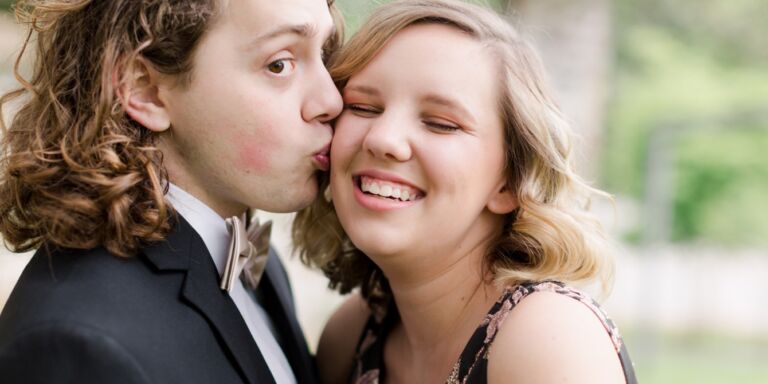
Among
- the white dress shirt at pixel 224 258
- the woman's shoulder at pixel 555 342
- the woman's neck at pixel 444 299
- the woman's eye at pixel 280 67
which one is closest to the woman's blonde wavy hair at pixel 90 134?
the white dress shirt at pixel 224 258

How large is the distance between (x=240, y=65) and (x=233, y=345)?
0.81 meters

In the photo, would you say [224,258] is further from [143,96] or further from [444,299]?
[444,299]

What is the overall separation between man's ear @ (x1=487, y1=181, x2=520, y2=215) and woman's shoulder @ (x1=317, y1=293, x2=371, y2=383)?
0.81 metres

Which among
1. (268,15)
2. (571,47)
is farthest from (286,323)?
(571,47)

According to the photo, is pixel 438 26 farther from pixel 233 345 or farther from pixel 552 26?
pixel 552 26

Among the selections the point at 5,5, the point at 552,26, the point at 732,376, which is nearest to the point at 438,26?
the point at 552,26

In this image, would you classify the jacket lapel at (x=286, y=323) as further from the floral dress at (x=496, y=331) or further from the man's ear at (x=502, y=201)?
the man's ear at (x=502, y=201)

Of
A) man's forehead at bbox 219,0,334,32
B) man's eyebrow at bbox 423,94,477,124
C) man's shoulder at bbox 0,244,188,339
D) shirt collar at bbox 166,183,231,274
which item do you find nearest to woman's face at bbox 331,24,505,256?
man's eyebrow at bbox 423,94,477,124

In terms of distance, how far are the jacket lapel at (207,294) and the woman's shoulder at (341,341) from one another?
31.6 inches

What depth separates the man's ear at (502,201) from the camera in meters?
2.91

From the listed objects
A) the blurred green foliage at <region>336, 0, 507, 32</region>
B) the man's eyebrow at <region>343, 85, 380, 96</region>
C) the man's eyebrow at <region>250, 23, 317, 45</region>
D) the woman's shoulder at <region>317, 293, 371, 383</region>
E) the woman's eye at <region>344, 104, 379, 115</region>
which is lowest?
the woman's shoulder at <region>317, 293, 371, 383</region>

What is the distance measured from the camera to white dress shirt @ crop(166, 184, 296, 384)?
2.74m

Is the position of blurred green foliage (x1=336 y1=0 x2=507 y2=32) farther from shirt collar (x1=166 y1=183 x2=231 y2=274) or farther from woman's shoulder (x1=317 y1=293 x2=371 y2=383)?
woman's shoulder (x1=317 y1=293 x2=371 y2=383)

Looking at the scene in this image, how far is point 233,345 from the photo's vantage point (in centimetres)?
254
